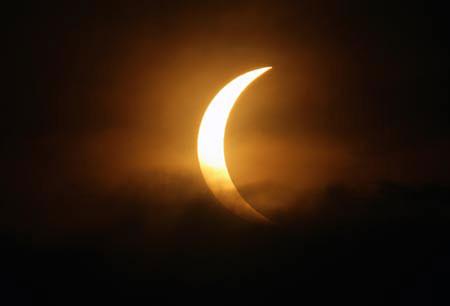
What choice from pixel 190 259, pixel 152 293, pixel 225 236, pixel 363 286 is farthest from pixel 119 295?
pixel 363 286

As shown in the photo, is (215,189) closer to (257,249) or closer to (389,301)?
(257,249)

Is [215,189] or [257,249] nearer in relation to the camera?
[215,189]

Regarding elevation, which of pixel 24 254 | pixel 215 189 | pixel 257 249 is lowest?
pixel 24 254

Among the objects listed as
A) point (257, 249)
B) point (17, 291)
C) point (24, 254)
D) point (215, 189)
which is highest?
point (215, 189)

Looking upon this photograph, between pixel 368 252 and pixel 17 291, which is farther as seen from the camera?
pixel 368 252

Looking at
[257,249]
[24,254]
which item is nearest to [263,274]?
[257,249]

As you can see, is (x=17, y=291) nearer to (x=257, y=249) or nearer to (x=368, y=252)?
(x=257, y=249)

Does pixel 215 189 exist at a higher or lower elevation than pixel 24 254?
higher

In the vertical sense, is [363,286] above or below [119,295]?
above
